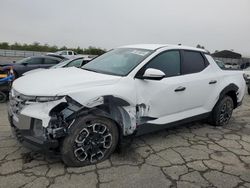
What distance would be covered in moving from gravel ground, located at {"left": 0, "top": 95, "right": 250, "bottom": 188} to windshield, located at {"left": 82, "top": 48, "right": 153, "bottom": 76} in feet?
4.05

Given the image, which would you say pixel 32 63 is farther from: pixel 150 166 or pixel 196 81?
pixel 150 166

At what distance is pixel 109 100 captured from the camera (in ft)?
10.3

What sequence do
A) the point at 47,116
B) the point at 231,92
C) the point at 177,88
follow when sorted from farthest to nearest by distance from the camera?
the point at 231,92 → the point at 177,88 → the point at 47,116

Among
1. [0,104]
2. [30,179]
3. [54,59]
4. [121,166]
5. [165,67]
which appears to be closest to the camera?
[30,179]

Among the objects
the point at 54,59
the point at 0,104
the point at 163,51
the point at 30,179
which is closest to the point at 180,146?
the point at 163,51

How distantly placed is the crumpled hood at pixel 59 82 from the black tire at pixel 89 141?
0.41 meters

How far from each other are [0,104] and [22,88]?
3.93m

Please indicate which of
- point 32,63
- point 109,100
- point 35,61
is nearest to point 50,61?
point 35,61

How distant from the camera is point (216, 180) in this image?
3.00 metres

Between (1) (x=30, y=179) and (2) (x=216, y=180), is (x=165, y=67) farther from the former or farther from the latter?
(1) (x=30, y=179)

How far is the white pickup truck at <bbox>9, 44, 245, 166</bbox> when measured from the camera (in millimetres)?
2854

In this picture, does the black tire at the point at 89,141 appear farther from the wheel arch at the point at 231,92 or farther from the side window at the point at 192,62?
the wheel arch at the point at 231,92

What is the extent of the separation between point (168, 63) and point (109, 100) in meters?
1.36

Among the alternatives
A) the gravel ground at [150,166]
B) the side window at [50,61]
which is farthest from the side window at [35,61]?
the gravel ground at [150,166]
